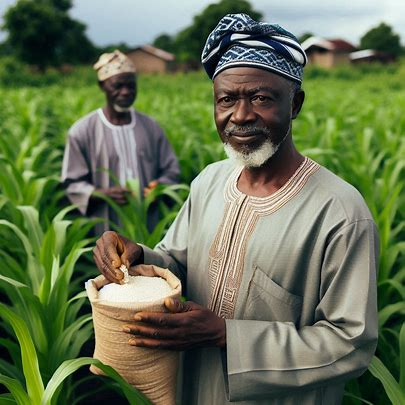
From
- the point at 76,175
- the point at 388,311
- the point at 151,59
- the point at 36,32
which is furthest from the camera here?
the point at 151,59

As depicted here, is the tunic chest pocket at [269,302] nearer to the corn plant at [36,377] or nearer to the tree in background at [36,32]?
the corn plant at [36,377]

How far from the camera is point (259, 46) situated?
119cm

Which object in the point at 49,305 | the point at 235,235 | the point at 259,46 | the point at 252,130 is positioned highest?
the point at 259,46

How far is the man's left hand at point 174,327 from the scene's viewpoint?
1082 millimetres

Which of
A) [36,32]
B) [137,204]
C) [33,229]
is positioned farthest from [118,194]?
[36,32]

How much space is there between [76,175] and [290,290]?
6.39 ft

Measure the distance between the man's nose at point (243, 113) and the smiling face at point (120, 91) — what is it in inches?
72.9

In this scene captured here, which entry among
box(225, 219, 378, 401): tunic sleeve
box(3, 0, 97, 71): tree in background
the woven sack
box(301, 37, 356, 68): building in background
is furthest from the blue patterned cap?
box(301, 37, 356, 68): building in background

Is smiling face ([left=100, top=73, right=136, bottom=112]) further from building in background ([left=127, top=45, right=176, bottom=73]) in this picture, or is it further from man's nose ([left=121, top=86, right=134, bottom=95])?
building in background ([left=127, top=45, right=176, bottom=73])

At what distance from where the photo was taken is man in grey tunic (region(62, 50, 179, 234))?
298cm

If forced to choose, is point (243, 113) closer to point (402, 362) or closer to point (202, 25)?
point (402, 362)

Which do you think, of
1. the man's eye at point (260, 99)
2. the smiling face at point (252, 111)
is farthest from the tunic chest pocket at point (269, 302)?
the man's eye at point (260, 99)

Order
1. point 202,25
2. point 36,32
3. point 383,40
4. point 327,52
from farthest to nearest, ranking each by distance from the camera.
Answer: point 383,40, point 327,52, point 202,25, point 36,32

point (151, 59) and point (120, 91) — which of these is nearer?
point (120, 91)
